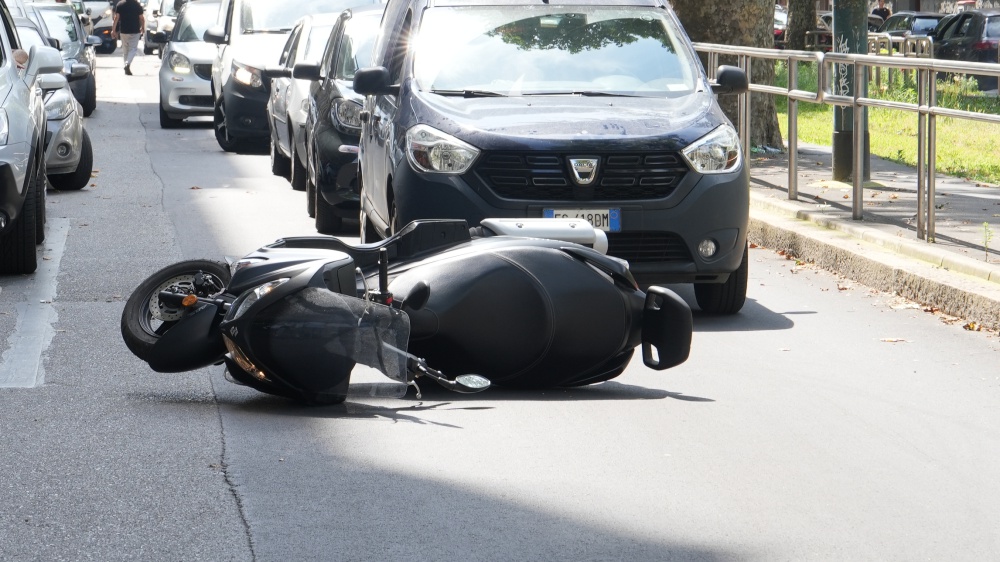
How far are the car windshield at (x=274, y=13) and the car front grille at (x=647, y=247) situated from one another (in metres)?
11.3

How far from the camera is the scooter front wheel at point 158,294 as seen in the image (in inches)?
266

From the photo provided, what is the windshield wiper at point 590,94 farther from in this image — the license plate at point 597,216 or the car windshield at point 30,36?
the car windshield at point 30,36

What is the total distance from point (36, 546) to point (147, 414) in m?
1.70

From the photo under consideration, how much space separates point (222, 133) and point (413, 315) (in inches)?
512

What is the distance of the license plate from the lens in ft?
27.1

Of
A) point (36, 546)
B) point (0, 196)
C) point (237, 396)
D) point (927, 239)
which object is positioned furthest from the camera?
point (927, 239)

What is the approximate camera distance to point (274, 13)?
64.0 ft

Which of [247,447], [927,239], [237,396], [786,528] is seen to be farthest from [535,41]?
[786,528]

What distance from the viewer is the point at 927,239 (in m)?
10.2

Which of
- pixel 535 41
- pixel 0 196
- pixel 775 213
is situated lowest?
pixel 775 213

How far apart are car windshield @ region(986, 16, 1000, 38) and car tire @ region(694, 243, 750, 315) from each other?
2516 cm

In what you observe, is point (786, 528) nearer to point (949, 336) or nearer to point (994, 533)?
point (994, 533)

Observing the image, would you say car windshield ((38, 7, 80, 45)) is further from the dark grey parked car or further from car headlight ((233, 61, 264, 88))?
the dark grey parked car

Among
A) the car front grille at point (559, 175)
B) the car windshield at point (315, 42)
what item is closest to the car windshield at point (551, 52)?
the car front grille at point (559, 175)
